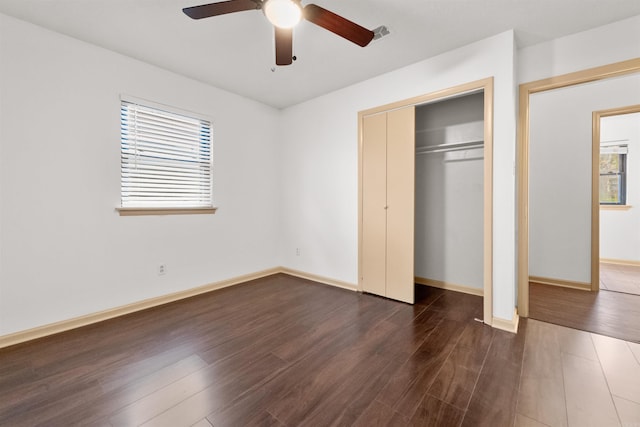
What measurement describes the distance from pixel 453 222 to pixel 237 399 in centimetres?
314

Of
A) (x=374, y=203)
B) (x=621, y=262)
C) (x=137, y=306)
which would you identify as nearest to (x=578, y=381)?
(x=374, y=203)

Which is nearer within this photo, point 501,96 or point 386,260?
point 501,96

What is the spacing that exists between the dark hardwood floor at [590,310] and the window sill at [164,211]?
3.80 metres

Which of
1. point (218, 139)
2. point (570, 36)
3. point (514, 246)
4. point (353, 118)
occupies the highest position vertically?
point (570, 36)

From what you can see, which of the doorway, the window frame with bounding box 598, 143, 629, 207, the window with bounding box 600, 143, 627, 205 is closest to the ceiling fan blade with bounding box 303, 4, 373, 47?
the doorway

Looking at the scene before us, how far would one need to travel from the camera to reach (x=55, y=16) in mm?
2176

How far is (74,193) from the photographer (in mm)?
2488

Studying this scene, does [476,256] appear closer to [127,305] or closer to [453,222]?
[453,222]

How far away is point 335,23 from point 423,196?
261 centimetres

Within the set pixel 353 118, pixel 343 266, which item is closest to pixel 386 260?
pixel 343 266

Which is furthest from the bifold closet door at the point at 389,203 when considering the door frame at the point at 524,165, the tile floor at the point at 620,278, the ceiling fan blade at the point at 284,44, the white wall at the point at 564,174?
the tile floor at the point at 620,278

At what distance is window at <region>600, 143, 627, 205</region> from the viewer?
4.70m

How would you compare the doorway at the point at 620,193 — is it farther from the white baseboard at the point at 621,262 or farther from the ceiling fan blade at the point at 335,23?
the ceiling fan blade at the point at 335,23

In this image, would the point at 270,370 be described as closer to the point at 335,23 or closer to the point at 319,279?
the point at 319,279
